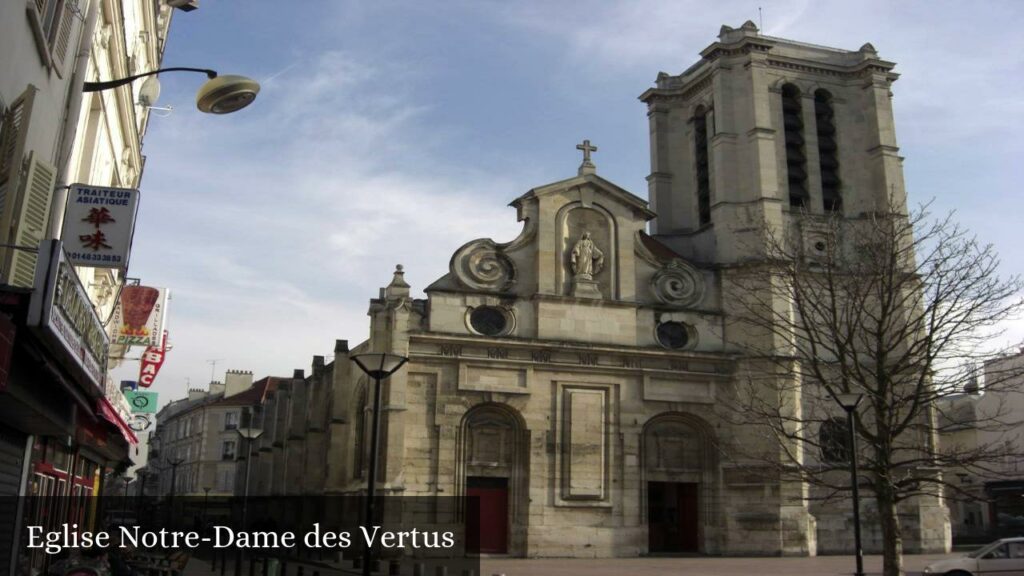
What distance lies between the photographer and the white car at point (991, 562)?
1697cm

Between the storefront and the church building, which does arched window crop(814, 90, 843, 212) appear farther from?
the storefront

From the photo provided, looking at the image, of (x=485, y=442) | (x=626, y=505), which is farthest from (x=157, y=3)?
(x=626, y=505)

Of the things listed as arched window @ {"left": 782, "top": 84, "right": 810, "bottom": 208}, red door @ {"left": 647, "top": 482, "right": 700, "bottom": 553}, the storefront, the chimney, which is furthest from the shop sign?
the chimney

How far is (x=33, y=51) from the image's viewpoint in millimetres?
9695

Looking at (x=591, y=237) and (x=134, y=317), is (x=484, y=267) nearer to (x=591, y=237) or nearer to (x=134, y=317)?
(x=591, y=237)

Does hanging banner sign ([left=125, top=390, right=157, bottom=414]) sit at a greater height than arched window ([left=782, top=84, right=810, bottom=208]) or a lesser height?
lesser

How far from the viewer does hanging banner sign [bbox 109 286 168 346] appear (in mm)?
20203

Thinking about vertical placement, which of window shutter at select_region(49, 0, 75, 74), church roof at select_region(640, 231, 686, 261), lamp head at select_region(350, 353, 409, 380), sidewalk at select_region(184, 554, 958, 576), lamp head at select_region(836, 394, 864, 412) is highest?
church roof at select_region(640, 231, 686, 261)

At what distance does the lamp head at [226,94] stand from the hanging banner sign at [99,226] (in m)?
1.57

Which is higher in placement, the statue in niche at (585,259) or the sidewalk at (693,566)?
the statue in niche at (585,259)

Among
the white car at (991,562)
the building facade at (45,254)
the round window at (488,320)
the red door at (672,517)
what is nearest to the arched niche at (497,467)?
the round window at (488,320)

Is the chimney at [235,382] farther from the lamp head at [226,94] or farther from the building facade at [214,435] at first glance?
the lamp head at [226,94]

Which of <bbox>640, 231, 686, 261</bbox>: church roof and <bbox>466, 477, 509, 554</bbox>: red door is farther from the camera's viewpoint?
<bbox>640, 231, 686, 261</bbox>: church roof

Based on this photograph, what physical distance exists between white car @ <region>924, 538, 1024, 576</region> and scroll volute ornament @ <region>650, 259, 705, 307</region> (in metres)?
13.5
